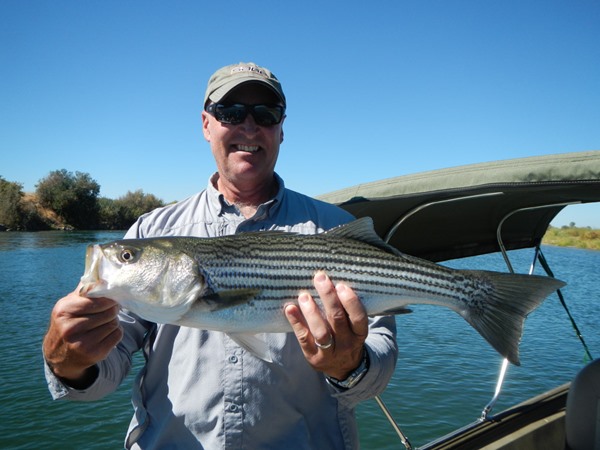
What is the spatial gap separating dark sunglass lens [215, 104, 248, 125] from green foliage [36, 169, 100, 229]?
281ft

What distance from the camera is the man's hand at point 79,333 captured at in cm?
258

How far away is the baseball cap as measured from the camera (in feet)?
11.8

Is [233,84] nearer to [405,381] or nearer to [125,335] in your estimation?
[125,335]

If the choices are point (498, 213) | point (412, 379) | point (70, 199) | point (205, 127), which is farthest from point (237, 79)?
point (70, 199)

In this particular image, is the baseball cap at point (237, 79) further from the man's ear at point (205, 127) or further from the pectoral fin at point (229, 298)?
the pectoral fin at point (229, 298)

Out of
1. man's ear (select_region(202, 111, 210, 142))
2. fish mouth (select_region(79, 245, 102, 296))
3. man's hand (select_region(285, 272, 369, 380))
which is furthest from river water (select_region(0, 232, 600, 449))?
fish mouth (select_region(79, 245, 102, 296))

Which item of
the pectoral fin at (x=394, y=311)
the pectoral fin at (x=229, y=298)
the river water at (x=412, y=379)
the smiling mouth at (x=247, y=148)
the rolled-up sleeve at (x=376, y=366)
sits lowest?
the river water at (x=412, y=379)

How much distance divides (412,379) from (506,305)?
11439mm

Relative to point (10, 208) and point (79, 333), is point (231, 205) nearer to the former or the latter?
point (79, 333)

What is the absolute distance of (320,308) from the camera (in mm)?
2861

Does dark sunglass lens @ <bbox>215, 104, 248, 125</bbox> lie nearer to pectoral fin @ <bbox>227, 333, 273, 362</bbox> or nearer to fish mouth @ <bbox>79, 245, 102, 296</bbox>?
fish mouth @ <bbox>79, 245, 102, 296</bbox>

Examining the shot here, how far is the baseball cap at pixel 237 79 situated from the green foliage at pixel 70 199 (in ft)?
280

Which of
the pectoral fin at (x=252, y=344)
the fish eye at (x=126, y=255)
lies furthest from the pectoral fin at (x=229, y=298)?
the fish eye at (x=126, y=255)

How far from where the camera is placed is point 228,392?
2.95m
